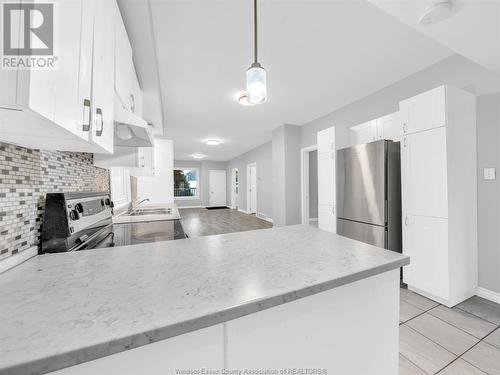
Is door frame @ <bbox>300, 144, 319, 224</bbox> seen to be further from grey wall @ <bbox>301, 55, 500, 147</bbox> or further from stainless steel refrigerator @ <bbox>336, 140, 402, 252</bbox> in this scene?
stainless steel refrigerator @ <bbox>336, 140, 402, 252</bbox>

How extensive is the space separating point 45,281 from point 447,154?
2.87 meters

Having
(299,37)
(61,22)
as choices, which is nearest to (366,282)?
(61,22)

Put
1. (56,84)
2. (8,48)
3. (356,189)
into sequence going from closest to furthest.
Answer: (8,48) < (56,84) < (356,189)

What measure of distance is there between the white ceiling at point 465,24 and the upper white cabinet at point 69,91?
158cm

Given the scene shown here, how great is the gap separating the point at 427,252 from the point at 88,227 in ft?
9.48

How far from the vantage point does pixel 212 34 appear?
205 cm

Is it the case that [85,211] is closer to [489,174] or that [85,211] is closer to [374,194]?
[374,194]

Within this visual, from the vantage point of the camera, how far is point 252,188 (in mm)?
8336

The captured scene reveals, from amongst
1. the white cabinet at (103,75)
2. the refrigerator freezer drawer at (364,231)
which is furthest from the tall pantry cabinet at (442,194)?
the white cabinet at (103,75)

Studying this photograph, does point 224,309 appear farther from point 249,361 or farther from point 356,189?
point 356,189

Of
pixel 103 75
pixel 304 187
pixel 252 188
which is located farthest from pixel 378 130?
pixel 252 188

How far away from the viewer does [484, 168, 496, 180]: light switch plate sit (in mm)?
2090

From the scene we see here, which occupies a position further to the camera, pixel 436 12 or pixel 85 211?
pixel 436 12

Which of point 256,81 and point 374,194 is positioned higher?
point 256,81
